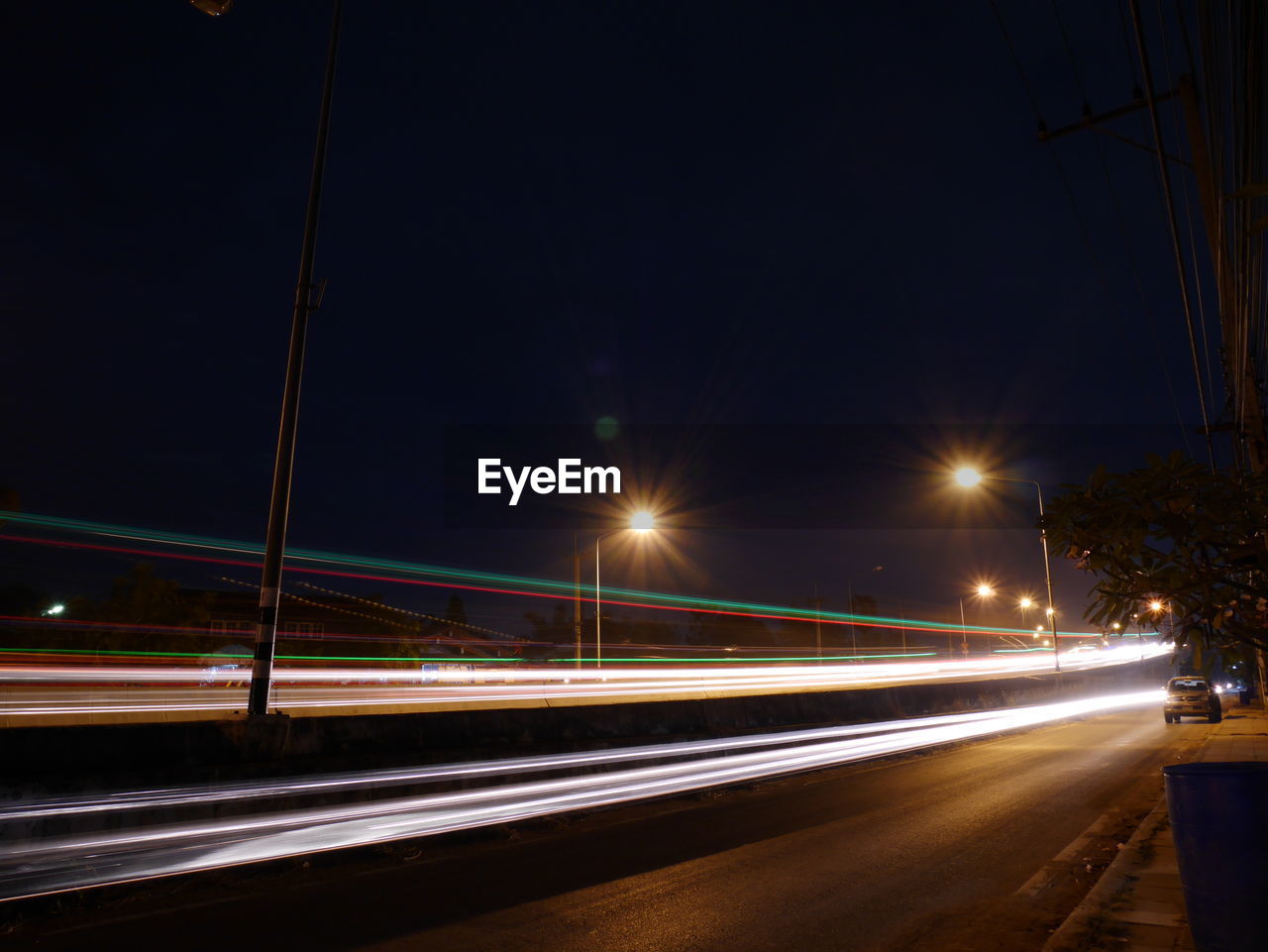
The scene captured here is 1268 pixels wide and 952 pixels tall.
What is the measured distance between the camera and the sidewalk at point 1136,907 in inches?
216

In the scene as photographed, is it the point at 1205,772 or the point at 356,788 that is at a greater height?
the point at 1205,772

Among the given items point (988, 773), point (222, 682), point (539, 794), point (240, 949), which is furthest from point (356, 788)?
point (222, 682)

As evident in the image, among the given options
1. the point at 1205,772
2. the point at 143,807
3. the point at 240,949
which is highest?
the point at 1205,772

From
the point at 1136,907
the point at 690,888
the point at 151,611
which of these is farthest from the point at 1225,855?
the point at 151,611

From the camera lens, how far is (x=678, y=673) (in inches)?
1773

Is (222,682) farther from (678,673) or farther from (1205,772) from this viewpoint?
(1205,772)

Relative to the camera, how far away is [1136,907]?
247 inches

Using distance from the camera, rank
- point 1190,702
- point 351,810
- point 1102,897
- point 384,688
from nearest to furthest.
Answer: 1. point 1102,897
2. point 351,810
3. point 1190,702
4. point 384,688

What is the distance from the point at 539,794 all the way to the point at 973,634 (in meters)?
139

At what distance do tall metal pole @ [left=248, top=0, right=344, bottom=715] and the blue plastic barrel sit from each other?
29.2 feet

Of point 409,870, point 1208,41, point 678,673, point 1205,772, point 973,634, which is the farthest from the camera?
point 973,634

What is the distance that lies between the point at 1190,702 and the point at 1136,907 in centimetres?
2708

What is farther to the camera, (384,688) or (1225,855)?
(384,688)

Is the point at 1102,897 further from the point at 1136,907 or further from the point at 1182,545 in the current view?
the point at 1182,545
